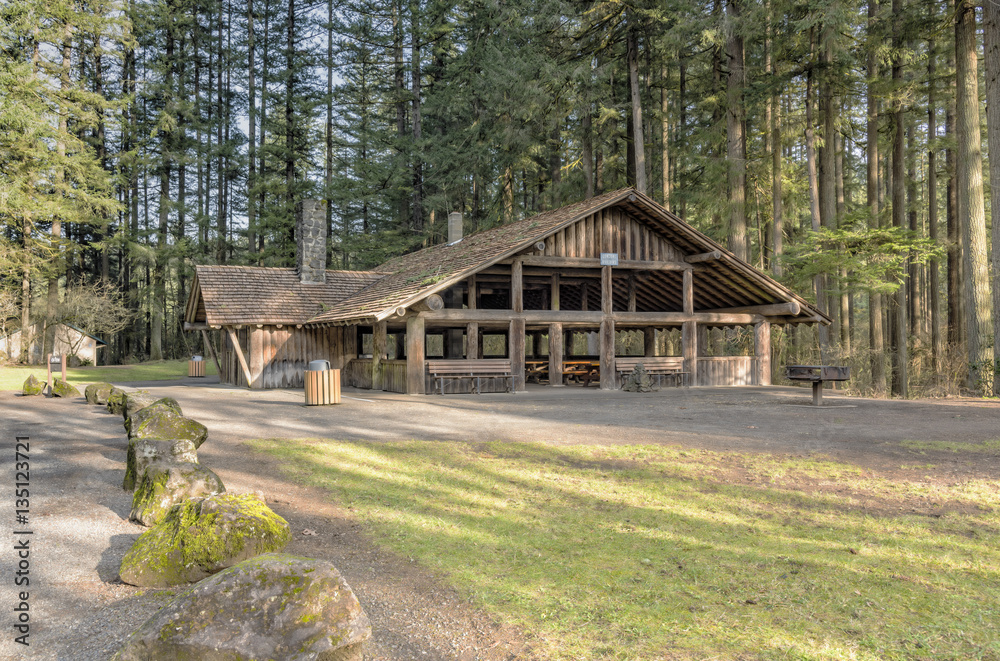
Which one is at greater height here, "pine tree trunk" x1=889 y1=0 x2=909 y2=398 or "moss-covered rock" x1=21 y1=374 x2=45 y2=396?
"pine tree trunk" x1=889 y1=0 x2=909 y2=398

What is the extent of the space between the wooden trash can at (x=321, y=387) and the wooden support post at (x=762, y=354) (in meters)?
14.0

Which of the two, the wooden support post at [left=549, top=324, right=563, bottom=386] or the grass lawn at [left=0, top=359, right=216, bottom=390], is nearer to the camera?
the wooden support post at [left=549, top=324, right=563, bottom=386]

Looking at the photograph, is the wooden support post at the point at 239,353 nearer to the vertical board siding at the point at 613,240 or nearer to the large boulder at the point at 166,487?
the vertical board siding at the point at 613,240

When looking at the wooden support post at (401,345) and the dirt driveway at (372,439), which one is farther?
the wooden support post at (401,345)

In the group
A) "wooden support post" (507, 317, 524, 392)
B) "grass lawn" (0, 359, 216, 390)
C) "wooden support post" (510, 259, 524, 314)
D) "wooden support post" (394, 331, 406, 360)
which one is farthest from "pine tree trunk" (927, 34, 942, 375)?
"grass lawn" (0, 359, 216, 390)

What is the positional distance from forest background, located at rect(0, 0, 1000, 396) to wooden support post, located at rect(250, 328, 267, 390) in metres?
11.9

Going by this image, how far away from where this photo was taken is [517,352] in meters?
17.2

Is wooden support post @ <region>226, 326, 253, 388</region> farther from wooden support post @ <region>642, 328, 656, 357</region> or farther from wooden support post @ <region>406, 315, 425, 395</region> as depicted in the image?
wooden support post @ <region>642, 328, 656, 357</region>

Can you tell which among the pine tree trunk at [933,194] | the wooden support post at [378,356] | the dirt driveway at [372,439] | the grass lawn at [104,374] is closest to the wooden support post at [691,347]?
the dirt driveway at [372,439]

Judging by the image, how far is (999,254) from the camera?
14.7 m

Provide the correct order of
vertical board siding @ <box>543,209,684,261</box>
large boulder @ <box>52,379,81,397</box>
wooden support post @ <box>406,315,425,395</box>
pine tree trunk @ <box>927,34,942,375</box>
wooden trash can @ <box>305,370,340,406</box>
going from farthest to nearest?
pine tree trunk @ <box>927,34,942,375</box> → vertical board siding @ <box>543,209,684,261</box> → wooden support post @ <box>406,315,425,395</box> → large boulder @ <box>52,379,81,397</box> → wooden trash can @ <box>305,370,340,406</box>

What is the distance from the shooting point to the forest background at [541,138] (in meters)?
18.0

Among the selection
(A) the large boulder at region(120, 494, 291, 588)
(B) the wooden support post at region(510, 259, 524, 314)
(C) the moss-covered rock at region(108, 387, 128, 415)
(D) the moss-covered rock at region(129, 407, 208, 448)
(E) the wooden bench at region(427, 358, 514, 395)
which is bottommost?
(A) the large boulder at region(120, 494, 291, 588)

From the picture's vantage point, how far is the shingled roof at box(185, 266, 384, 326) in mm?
19047
